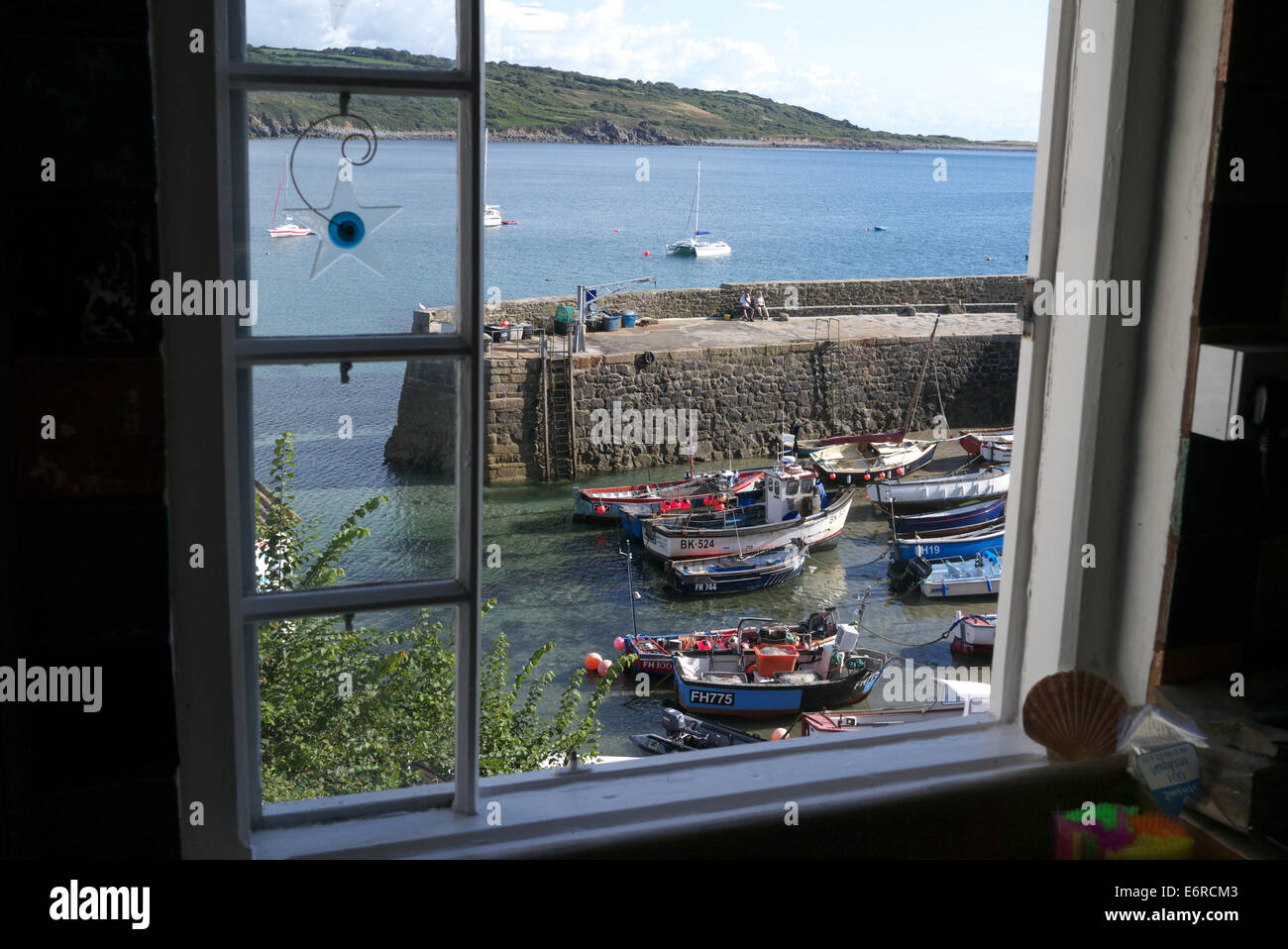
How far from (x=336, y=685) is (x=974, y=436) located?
50.1 ft

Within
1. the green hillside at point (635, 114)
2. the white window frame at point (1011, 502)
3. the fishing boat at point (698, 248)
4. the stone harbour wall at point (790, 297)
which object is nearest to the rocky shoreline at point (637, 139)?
the green hillside at point (635, 114)

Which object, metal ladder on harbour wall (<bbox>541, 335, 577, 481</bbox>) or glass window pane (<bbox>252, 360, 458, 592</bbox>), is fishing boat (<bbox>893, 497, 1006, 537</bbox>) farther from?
glass window pane (<bbox>252, 360, 458, 592</bbox>)

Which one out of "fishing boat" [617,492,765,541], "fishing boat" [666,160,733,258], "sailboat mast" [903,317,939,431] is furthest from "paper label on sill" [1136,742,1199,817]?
"fishing boat" [666,160,733,258]

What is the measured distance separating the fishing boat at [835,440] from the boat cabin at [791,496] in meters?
1.95

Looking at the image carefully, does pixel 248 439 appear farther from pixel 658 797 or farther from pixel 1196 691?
pixel 1196 691

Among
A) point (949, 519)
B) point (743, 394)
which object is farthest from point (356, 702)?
point (743, 394)

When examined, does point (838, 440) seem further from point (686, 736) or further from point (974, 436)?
point (686, 736)

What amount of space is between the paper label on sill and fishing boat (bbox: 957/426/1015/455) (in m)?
14.8

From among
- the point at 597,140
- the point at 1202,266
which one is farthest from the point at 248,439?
the point at 597,140

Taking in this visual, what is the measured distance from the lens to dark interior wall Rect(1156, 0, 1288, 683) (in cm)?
82

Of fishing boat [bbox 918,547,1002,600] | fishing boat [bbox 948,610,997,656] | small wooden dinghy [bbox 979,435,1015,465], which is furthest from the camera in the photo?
small wooden dinghy [bbox 979,435,1015,465]

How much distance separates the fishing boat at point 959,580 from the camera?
37.9 ft

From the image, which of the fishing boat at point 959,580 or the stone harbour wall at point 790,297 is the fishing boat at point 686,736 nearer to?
the fishing boat at point 959,580

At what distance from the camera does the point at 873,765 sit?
3.03 feet
